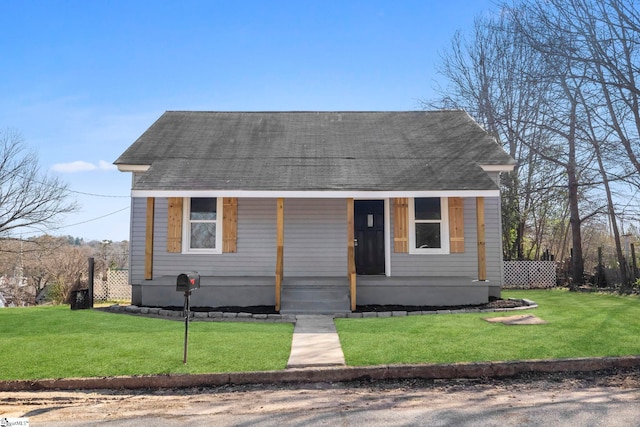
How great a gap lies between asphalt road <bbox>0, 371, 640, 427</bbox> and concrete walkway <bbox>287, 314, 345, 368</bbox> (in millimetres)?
509

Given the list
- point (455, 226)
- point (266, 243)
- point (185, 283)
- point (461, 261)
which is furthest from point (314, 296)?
point (185, 283)

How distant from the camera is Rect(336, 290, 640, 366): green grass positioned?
20.2 ft

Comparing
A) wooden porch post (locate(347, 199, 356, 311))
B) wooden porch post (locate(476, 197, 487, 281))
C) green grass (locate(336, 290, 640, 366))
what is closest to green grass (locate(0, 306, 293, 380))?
green grass (locate(336, 290, 640, 366))

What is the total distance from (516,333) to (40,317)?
30.7 feet

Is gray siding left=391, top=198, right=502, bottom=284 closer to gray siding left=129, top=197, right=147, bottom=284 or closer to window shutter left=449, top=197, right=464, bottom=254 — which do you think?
window shutter left=449, top=197, right=464, bottom=254

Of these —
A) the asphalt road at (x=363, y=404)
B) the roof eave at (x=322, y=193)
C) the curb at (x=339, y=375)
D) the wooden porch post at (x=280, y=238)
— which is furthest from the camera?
the wooden porch post at (x=280, y=238)

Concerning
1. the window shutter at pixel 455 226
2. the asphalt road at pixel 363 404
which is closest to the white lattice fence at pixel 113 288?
the asphalt road at pixel 363 404

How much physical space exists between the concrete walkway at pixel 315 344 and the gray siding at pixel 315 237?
235 centimetres

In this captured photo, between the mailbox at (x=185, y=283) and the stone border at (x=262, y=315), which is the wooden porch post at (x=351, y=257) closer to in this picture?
the stone border at (x=262, y=315)

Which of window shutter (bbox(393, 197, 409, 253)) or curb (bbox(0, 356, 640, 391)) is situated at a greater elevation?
window shutter (bbox(393, 197, 409, 253))

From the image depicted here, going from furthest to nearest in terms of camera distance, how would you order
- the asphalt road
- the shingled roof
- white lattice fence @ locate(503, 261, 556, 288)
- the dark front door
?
1. white lattice fence @ locate(503, 261, 556, 288)
2. the dark front door
3. the shingled roof
4. the asphalt road

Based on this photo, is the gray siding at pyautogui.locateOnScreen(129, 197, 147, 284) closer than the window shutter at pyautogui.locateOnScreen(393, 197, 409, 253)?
No

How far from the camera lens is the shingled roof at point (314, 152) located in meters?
10.7

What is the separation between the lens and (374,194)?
10320 mm
